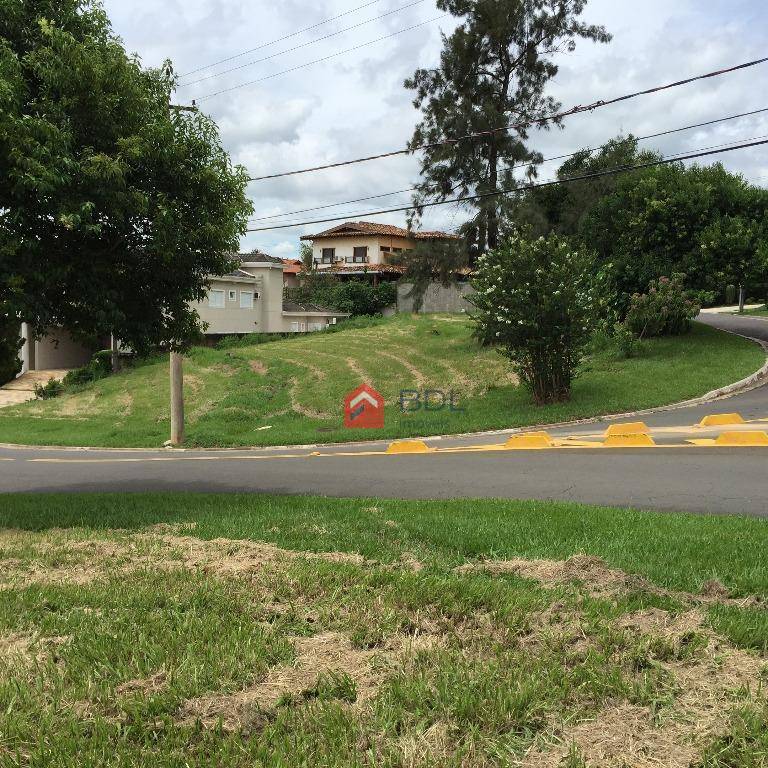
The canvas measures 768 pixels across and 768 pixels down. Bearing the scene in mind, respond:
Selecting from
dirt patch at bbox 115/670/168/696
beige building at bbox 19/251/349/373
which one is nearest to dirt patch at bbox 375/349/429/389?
beige building at bbox 19/251/349/373

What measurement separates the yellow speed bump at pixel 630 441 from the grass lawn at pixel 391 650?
648cm

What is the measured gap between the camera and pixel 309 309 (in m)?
52.5

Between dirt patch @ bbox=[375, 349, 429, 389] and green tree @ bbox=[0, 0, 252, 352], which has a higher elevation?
green tree @ bbox=[0, 0, 252, 352]

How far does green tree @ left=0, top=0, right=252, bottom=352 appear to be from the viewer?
6.90 meters

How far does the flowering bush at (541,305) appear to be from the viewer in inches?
688

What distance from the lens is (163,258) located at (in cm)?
809

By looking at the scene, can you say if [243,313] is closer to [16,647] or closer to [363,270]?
[363,270]

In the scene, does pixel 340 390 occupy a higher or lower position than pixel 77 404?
higher

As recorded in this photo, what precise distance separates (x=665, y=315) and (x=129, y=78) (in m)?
21.1

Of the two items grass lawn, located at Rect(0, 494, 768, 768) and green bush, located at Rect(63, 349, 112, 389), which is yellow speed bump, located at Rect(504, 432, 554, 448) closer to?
grass lawn, located at Rect(0, 494, 768, 768)

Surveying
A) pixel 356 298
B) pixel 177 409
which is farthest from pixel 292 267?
pixel 177 409

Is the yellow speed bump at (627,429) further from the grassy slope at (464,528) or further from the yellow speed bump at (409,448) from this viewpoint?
the grassy slope at (464,528)

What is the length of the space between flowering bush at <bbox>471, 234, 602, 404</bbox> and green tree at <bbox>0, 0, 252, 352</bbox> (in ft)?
33.9

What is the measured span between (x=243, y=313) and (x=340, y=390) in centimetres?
2378
